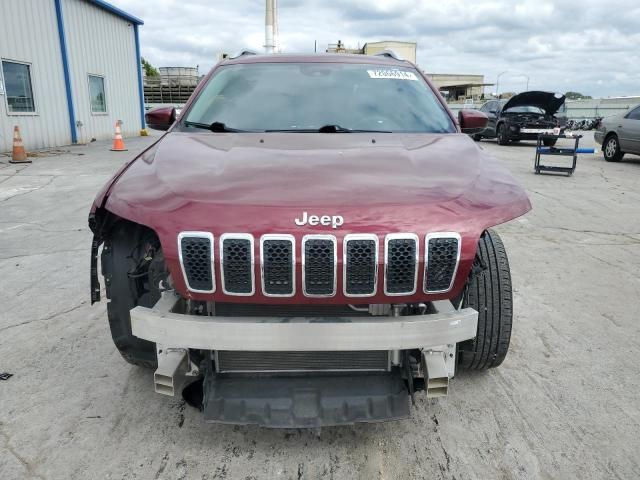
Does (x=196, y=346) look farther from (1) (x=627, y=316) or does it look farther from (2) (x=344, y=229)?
(1) (x=627, y=316)

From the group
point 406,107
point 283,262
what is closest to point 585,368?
point 406,107

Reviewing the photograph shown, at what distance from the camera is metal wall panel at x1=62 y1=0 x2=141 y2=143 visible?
1534 centimetres

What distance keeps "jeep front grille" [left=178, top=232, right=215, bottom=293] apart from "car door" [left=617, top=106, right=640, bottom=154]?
1269cm

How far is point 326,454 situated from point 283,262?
0.92 metres

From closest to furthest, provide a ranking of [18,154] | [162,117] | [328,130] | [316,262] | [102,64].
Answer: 1. [316,262]
2. [328,130]
3. [162,117]
4. [18,154]
5. [102,64]

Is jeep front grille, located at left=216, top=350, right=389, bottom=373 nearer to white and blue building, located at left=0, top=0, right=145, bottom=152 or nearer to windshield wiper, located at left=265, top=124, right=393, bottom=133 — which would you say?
windshield wiper, located at left=265, top=124, right=393, bottom=133

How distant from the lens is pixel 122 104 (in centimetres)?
1894

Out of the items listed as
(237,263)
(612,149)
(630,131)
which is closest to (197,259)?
(237,263)

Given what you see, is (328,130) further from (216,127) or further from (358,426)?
(358,426)

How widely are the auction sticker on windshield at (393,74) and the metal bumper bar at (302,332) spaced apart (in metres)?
1.92

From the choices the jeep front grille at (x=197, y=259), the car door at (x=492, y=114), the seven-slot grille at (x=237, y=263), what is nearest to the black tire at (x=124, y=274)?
the jeep front grille at (x=197, y=259)

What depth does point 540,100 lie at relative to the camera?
13.8 metres

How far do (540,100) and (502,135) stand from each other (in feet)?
8.87

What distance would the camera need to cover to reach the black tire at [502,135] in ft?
53.1
